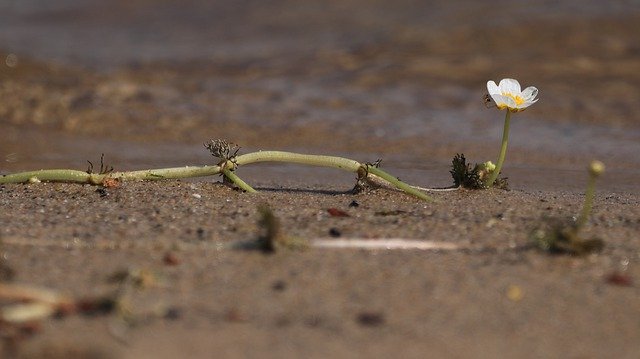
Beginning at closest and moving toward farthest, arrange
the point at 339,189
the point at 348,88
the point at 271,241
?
1. the point at 271,241
2. the point at 339,189
3. the point at 348,88

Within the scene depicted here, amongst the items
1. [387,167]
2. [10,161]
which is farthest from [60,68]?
[387,167]

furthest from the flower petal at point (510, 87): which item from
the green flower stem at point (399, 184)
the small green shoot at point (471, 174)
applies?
the green flower stem at point (399, 184)

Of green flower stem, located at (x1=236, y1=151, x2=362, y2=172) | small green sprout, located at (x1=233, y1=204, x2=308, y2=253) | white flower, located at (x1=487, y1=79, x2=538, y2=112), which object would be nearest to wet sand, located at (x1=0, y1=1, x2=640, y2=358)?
small green sprout, located at (x1=233, y1=204, x2=308, y2=253)

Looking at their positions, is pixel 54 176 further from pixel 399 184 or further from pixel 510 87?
pixel 510 87

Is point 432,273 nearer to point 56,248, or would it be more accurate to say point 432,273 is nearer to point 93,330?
point 93,330

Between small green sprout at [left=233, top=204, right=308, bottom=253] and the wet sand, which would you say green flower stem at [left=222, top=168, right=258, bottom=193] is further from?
small green sprout at [left=233, top=204, right=308, bottom=253]

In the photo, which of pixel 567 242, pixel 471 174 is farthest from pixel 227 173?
pixel 567 242

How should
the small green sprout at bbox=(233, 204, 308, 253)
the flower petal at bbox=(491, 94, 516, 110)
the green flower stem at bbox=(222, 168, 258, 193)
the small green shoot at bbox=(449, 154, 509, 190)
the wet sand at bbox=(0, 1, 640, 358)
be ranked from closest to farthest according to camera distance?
1. the wet sand at bbox=(0, 1, 640, 358)
2. the small green sprout at bbox=(233, 204, 308, 253)
3. the flower petal at bbox=(491, 94, 516, 110)
4. the green flower stem at bbox=(222, 168, 258, 193)
5. the small green shoot at bbox=(449, 154, 509, 190)
